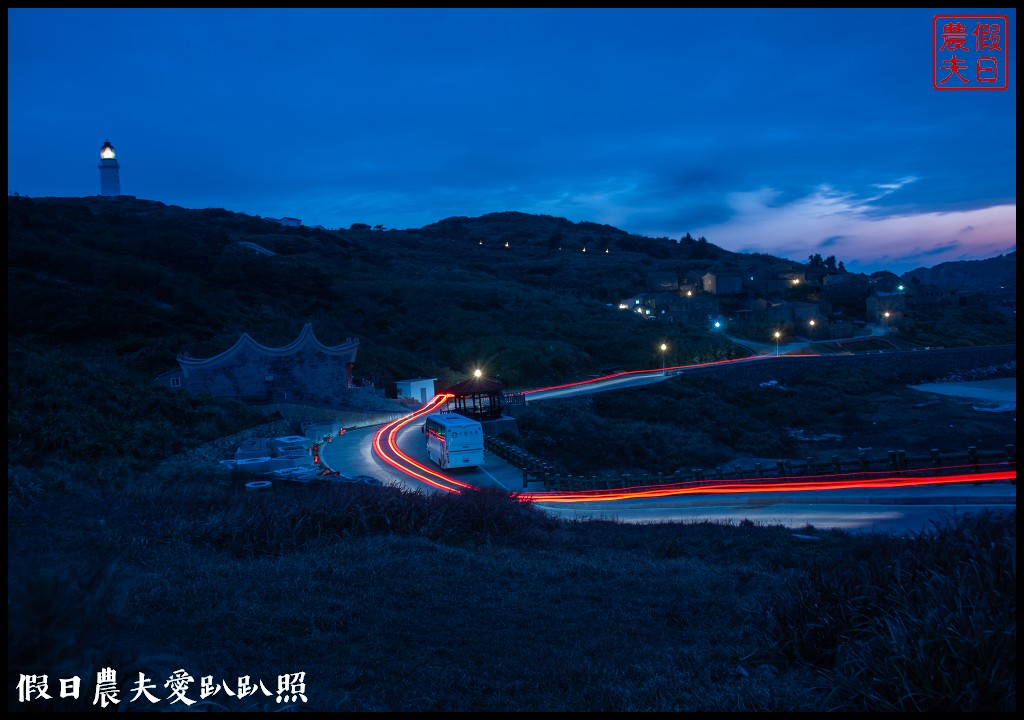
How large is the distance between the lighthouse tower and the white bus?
93.7m

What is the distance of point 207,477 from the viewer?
17.5m

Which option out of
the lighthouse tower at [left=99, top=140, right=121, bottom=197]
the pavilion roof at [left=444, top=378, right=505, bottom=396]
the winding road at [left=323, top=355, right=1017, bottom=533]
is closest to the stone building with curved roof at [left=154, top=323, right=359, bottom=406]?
the pavilion roof at [left=444, top=378, right=505, bottom=396]

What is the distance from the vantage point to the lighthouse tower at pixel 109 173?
94.7 meters

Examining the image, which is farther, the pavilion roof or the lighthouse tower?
the lighthouse tower

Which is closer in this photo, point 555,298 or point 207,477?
point 207,477

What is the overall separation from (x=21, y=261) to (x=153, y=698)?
52.3 m

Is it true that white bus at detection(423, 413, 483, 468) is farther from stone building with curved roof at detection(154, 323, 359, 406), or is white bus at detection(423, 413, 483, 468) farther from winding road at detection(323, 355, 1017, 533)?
stone building with curved roof at detection(154, 323, 359, 406)

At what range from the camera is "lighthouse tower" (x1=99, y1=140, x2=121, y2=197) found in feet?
311

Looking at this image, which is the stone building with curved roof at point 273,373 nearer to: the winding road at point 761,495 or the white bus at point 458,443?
the winding road at point 761,495

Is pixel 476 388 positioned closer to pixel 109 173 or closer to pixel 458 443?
pixel 458 443

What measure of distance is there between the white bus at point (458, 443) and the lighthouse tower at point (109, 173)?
307 ft

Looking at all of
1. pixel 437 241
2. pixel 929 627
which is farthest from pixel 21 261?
pixel 437 241

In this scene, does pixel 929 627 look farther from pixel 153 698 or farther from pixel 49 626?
pixel 49 626

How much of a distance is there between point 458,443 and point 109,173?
3877 inches
